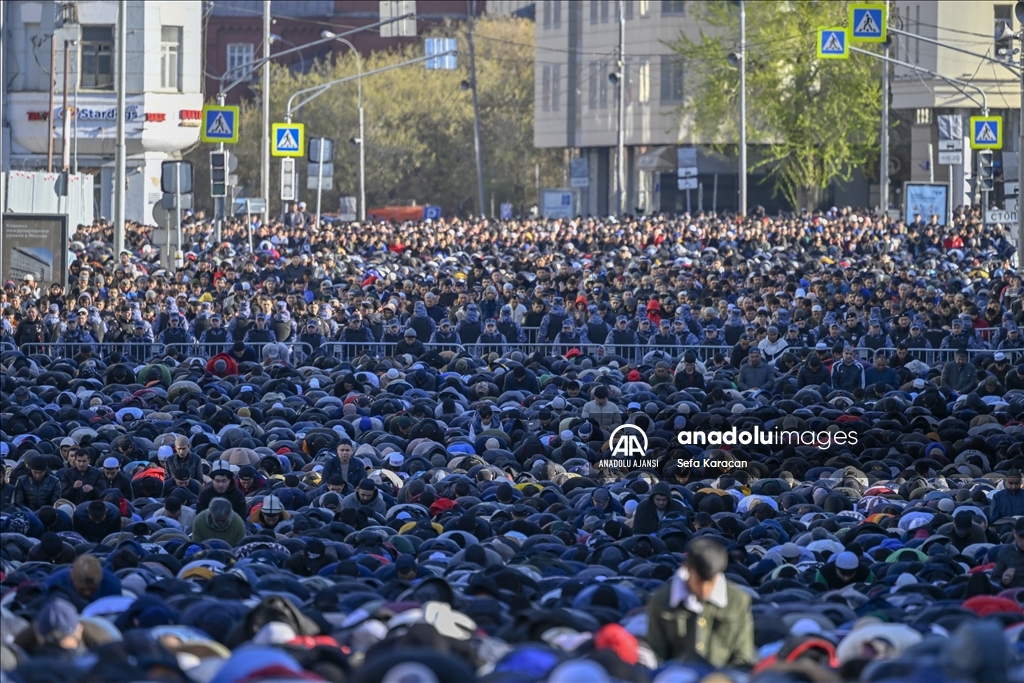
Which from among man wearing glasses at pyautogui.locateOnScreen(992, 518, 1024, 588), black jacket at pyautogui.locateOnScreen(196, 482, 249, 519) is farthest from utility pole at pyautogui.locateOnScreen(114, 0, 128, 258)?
man wearing glasses at pyautogui.locateOnScreen(992, 518, 1024, 588)

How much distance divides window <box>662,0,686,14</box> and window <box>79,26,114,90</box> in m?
27.5

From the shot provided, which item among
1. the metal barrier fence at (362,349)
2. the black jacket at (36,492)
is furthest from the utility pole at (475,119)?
the black jacket at (36,492)

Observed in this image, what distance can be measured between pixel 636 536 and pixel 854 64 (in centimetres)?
5892

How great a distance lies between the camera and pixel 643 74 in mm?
84062

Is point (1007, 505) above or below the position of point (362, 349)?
below

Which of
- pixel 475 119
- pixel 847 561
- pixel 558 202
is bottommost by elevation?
pixel 847 561

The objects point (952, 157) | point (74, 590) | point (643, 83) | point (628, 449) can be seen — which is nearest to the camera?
point (74, 590)

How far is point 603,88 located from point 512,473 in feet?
220

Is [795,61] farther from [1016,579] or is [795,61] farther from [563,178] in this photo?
[1016,579]

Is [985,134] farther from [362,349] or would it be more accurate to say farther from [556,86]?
[556,86]

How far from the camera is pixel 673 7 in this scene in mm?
83562

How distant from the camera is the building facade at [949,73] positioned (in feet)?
223

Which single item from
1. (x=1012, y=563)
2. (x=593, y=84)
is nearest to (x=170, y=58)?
(x=593, y=84)

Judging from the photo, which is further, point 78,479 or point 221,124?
point 221,124
